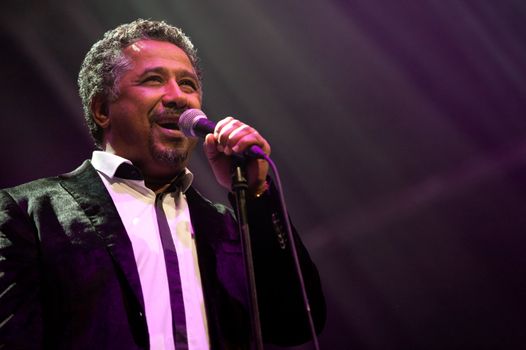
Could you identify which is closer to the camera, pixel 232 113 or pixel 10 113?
pixel 10 113

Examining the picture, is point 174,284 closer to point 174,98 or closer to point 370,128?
point 174,98

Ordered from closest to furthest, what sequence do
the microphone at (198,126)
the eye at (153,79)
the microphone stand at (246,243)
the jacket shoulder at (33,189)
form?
the microphone stand at (246,243)
the microphone at (198,126)
the jacket shoulder at (33,189)
the eye at (153,79)

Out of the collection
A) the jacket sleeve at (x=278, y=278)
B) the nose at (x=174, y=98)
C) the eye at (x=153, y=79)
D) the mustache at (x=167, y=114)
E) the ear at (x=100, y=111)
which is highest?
the ear at (x=100, y=111)

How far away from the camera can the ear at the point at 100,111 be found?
1.73m

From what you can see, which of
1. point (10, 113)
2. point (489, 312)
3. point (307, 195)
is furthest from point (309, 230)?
point (10, 113)

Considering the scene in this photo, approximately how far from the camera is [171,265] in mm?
1351

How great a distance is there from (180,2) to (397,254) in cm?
171

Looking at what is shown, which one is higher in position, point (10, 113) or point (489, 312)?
point (10, 113)

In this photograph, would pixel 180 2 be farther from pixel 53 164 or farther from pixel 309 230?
pixel 309 230

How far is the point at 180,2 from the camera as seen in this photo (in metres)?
2.56

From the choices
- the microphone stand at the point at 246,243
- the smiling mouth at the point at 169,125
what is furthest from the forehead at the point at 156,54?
the microphone stand at the point at 246,243

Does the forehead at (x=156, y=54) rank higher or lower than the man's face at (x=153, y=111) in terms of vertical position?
higher

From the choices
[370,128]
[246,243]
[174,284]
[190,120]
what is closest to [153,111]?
[190,120]

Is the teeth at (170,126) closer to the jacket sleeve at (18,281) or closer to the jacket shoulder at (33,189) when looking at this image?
the jacket shoulder at (33,189)
